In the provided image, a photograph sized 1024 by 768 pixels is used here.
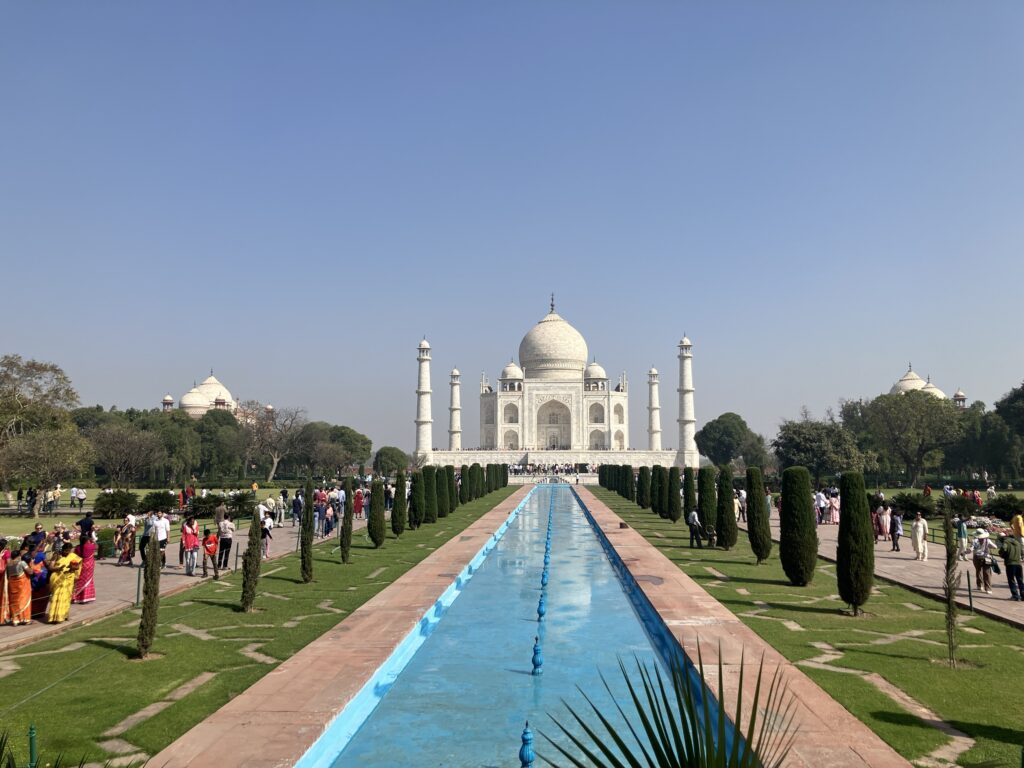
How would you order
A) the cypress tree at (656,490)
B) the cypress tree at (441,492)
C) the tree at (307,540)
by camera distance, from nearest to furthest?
the tree at (307,540) < the cypress tree at (441,492) < the cypress tree at (656,490)

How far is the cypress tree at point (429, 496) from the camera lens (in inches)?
784

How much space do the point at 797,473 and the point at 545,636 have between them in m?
4.72

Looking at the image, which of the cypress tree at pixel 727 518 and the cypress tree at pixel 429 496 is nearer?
the cypress tree at pixel 727 518

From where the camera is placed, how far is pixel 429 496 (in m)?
20.0

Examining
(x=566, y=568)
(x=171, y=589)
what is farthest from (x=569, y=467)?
(x=171, y=589)

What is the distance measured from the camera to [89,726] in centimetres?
527

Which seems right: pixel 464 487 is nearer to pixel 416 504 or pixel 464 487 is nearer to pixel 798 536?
pixel 416 504

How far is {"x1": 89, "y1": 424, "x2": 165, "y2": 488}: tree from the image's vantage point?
115 feet

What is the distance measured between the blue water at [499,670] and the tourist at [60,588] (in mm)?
3946

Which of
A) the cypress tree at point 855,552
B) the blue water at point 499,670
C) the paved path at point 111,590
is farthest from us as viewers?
the cypress tree at point 855,552

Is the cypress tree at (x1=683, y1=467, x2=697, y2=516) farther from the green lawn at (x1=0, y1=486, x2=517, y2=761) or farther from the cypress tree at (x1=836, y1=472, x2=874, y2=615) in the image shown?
the cypress tree at (x1=836, y1=472, x2=874, y2=615)

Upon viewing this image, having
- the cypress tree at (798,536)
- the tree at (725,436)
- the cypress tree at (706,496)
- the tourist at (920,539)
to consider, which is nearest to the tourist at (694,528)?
the cypress tree at (706,496)

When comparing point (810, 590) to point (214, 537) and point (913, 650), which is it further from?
point (214, 537)

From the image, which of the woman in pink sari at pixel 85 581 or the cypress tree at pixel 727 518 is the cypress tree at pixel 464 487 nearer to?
the cypress tree at pixel 727 518
